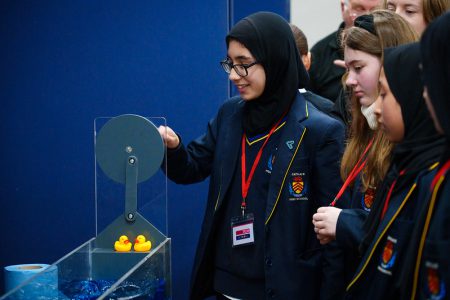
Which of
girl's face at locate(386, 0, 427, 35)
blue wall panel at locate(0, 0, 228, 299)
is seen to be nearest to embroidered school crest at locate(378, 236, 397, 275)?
girl's face at locate(386, 0, 427, 35)

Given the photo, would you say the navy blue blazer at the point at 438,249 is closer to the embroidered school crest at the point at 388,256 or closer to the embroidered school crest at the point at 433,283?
the embroidered school crest at the point at 433,283

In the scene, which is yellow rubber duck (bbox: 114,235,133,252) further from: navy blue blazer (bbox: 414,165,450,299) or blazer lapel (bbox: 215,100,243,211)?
navy blue blazer (bbox: 414,165,450,299)

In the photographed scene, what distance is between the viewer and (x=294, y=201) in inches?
116

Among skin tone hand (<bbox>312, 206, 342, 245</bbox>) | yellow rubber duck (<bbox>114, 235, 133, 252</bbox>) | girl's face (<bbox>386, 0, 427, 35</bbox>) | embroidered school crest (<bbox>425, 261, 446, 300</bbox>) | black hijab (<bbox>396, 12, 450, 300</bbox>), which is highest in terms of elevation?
girl's face (<bbox>386, 0, 427, 35</bbox>)

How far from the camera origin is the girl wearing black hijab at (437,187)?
1.79 m

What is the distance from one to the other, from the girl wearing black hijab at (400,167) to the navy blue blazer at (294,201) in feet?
2.26

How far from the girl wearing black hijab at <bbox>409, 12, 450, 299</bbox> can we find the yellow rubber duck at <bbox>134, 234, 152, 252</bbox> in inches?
47.5

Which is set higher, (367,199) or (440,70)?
(440,70)

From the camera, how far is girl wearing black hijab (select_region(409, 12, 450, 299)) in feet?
5.88

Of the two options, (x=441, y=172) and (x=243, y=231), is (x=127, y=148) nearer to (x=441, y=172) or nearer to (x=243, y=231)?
(x=243, y=231)

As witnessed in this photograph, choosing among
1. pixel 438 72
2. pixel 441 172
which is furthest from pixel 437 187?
pixel 438 72

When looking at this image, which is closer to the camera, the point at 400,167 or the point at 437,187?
the point at 437,187

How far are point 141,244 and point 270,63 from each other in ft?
2.89

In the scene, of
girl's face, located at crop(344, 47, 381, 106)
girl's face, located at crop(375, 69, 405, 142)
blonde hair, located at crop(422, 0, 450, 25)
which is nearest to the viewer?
girl's face, located at crop(375, 69, 405, 142)
